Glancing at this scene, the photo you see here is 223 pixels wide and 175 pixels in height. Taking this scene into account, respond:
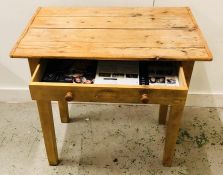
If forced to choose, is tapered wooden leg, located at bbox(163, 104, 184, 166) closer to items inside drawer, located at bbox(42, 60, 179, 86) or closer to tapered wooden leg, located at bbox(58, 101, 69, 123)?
items inside drawer, located at bbox(42, 60, 179, 86)

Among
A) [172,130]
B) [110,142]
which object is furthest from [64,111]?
[172,130]

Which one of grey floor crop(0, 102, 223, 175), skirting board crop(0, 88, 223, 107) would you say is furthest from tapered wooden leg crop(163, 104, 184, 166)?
skirting board crop(0, 88, 223, 107)

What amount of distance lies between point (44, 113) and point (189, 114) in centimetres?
91

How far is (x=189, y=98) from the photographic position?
1.70m

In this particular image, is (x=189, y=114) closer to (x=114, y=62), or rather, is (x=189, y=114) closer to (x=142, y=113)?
(x=142, y=113)

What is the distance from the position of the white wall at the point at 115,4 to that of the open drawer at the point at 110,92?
51cm

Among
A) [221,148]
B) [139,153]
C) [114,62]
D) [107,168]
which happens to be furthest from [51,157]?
[221,148]

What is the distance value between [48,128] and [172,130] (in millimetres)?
509

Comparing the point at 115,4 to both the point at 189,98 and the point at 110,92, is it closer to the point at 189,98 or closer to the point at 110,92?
the point at 110,92

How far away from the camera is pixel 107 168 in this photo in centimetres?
135

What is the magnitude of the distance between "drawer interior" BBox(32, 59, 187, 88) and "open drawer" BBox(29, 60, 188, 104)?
0.08 feet

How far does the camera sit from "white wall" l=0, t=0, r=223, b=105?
138 centimetres

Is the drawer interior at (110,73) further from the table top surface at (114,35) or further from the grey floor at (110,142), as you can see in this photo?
the grey floor at (110,142)

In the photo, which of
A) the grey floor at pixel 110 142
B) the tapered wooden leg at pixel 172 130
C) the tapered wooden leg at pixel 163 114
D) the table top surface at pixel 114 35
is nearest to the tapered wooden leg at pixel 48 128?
the grey floor at pixel 110 142
